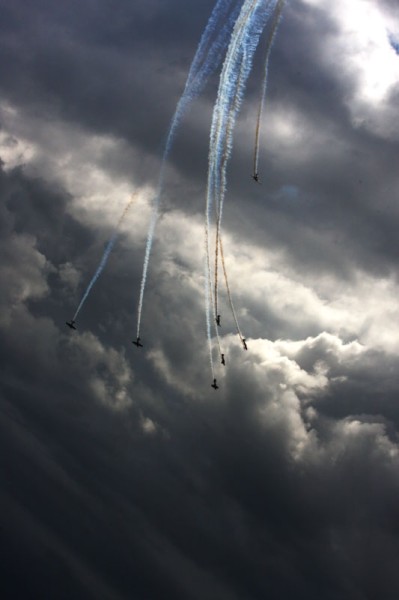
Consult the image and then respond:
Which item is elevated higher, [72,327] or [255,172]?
[255,172]

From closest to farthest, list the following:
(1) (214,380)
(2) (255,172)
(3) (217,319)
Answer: (2) (255,172), (3) (217,319), (1) (214,380)

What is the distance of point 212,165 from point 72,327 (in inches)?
1391

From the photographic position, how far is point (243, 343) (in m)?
81.7

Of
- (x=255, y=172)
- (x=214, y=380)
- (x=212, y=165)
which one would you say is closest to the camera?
(x=212, y=165)

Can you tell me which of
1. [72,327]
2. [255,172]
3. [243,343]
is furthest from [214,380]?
[255,172]

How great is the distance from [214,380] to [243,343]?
7871 mm

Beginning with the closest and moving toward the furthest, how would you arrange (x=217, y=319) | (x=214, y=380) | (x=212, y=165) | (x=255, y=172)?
(x=212, y=165), (x=255, y=172), (x=217, y=319), (x=214, y=380)

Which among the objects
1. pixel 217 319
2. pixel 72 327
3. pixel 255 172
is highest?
pixel 255 172

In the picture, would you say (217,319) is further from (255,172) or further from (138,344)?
(255,172)

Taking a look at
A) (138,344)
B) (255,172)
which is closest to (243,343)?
(138,344)

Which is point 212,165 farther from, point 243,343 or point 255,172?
point 243,343

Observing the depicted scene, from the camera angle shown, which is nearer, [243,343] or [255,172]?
[255,172]

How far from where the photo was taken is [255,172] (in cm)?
7250

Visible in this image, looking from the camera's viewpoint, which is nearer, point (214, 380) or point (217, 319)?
point (217, 319)
